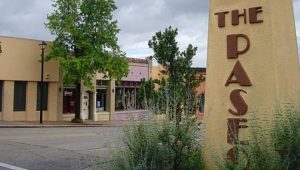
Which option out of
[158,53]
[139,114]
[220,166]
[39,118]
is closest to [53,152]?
[158,53]

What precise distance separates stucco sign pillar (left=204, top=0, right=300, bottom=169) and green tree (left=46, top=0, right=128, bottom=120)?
81.9ft

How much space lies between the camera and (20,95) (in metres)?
32.7

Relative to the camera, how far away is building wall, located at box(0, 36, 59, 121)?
31.5 metres

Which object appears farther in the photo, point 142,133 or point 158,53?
point 158,53

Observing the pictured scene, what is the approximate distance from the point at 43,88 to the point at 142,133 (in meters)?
28.6

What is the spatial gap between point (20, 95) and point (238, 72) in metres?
27.8

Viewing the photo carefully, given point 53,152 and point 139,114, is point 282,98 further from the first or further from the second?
point 53,152

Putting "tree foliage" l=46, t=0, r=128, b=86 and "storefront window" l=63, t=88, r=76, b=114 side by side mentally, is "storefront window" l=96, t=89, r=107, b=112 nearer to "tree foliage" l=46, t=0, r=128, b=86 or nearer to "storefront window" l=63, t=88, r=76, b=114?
"storefront window" l=63, t=88, r=76, b=114

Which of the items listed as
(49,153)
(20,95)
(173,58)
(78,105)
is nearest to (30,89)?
(20,95)

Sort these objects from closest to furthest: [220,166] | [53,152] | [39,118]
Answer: [220,166], [53,152], [39,118]

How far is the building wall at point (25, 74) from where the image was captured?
103ft

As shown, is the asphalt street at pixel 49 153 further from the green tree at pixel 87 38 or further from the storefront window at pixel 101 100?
the storefront window at pixel 101 100

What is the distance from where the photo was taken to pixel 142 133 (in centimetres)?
645

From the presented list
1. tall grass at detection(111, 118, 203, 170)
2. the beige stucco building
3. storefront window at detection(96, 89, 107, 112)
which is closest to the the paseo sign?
tall grass at detection(111, 118, 203, 170)
